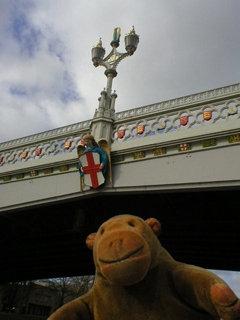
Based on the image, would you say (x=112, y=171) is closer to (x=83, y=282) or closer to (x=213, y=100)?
(x=213, y=100)

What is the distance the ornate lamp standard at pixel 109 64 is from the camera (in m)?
6.83

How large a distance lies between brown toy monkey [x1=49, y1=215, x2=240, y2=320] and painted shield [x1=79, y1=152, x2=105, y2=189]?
12.8 ft

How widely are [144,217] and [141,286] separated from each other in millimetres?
5612

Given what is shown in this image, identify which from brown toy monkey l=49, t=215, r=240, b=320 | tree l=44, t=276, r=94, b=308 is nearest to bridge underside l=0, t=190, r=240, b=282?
brown toy monkey l=49, t=215, r=240, b=320

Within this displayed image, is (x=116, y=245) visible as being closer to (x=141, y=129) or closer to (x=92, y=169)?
(x=92, y=169)

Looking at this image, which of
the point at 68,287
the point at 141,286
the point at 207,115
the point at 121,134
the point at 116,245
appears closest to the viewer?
the point at 116,245

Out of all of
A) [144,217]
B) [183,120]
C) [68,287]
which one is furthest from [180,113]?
[68,287]

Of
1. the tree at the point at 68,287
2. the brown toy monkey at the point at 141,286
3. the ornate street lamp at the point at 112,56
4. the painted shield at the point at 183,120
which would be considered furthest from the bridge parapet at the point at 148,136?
the tree at the point at 68,287

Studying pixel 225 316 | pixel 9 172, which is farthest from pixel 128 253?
pixel 9 172

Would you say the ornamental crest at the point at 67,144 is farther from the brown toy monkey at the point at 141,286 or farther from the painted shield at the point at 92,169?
the brown toy monkey at the point at 141,286

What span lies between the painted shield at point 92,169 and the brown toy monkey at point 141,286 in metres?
3.90

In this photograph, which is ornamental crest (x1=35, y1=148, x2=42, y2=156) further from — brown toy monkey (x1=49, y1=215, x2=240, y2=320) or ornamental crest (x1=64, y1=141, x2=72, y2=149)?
brown toy monkey (x1=49, y1=215, x2=240, y2=320)

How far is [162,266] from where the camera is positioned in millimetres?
2107

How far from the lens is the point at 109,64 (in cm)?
840
